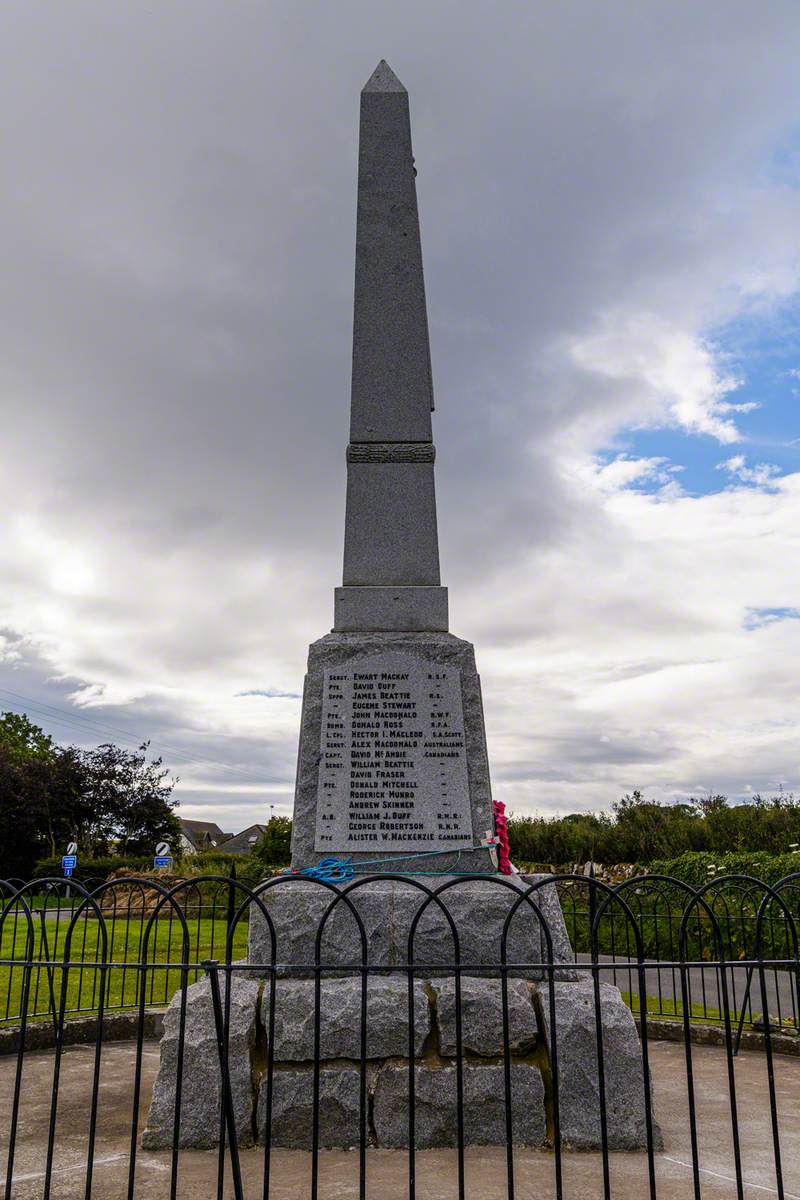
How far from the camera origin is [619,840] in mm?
15875

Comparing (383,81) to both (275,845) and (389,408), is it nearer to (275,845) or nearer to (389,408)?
(389,408)

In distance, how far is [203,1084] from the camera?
424cm

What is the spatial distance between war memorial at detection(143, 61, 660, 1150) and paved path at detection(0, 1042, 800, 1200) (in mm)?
172

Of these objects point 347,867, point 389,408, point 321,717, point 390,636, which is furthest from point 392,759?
point 389,408

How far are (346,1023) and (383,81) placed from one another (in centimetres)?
700

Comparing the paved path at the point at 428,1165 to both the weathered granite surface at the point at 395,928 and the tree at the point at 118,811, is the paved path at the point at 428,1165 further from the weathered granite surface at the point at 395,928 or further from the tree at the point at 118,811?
the tree at the point at 118,811

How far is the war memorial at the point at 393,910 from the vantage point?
4188 mm

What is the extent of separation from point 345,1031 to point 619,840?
41.3ft

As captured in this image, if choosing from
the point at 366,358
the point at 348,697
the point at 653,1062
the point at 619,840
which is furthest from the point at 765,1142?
the point at 619,840

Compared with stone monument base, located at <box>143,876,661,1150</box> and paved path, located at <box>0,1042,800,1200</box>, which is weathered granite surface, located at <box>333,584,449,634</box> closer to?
stone monument base, located at <box>143,876,661,1150</box>

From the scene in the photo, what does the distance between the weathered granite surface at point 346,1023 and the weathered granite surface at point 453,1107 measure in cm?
16

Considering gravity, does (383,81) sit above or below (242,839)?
above

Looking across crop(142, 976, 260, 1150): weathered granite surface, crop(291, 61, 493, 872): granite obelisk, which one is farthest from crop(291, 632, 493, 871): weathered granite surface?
crop(142, 976, 260, 1150): weathered granite surface

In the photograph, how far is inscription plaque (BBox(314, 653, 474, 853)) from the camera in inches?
206
